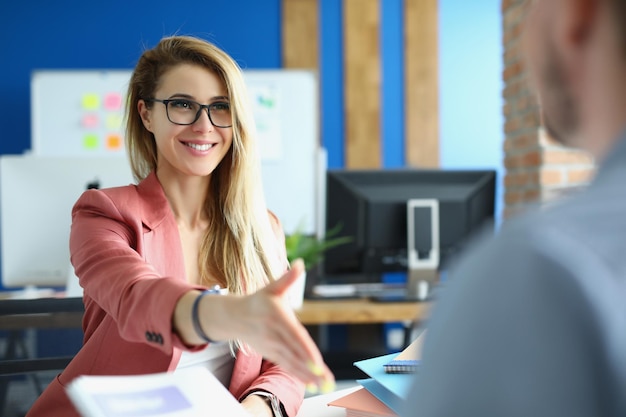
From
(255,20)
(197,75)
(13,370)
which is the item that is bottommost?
(13,370)

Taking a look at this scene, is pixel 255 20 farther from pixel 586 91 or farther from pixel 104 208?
pixel 586 91

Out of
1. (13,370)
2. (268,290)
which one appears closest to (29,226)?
(13,370)

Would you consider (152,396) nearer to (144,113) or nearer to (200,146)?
(200,146)

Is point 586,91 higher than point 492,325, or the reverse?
point 586,91

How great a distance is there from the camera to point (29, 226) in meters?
2.26

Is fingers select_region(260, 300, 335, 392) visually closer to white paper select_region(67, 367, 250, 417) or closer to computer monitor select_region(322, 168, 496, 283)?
white paper select_region(67, 367, 250, 417)

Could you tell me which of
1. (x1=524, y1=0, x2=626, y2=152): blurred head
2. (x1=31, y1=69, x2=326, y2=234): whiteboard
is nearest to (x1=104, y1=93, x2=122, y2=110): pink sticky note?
(x1=31, y1=69, x2=326, y2=234): whiteboard

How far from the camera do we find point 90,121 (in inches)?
175

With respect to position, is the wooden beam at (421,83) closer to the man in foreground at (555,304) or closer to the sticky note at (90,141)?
the sticky note at (90,141)

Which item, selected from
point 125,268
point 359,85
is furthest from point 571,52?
point 359,85

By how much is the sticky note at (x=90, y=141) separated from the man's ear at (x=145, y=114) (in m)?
3.11

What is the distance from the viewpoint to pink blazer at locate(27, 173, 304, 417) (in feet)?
3.25

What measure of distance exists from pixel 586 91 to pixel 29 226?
7.20 ft

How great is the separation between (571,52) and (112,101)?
4386 mm
